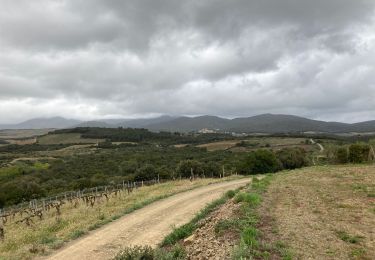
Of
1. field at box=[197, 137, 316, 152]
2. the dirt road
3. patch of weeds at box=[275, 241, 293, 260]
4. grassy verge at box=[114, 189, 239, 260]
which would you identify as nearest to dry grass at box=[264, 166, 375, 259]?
patch of weeds at box=[275, 241, 293, 260]

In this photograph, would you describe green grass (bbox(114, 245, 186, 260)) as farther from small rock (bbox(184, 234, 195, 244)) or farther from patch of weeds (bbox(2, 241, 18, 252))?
patch of weeds (bbox(2, 241, 18, 252))

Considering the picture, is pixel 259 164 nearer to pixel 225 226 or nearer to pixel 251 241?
pixel 225 226

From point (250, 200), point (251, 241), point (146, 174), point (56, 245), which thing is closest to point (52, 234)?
point (56, 245)

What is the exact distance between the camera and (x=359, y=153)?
58.8m

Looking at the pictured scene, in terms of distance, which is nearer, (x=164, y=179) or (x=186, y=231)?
(x=186, y=231)

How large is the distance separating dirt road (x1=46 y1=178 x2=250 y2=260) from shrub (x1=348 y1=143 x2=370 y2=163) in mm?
33237

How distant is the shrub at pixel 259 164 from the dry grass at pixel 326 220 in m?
38.6

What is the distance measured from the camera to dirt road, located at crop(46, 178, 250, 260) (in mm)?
18859

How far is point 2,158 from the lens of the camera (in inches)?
5246

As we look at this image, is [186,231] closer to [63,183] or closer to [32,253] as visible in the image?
[32,253]

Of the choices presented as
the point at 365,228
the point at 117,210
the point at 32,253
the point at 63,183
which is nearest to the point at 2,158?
the point at 63,183

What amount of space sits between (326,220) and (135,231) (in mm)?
9917

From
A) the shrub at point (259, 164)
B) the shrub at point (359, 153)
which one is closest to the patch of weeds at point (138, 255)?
the shrub at point (359, 153)

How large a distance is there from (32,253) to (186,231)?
6965 mm
